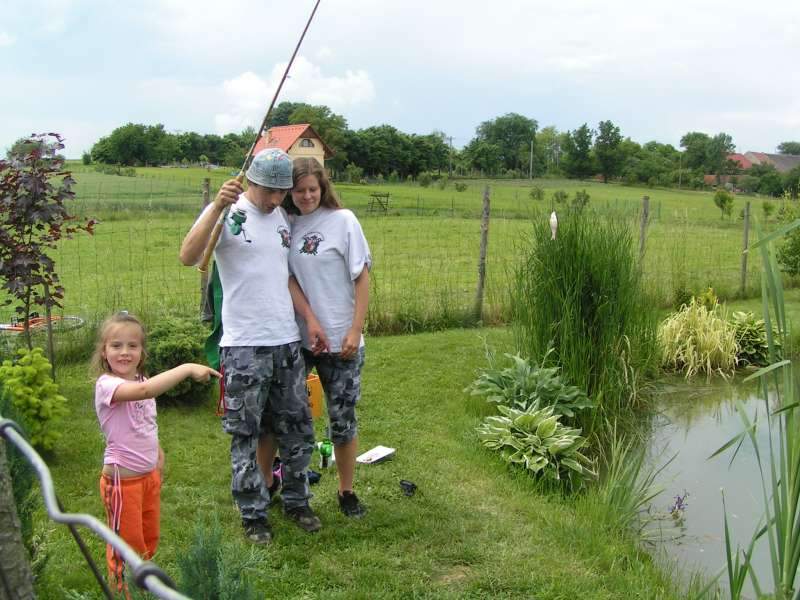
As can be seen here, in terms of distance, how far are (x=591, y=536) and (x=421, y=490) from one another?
3.05 feet

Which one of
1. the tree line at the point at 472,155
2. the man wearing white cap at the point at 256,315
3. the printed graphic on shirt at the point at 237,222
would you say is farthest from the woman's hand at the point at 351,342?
the tree line at the point at 472,155

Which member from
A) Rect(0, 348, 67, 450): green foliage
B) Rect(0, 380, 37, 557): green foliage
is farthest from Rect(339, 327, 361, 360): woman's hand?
Rect(0, 348, 67, 450): green foliage

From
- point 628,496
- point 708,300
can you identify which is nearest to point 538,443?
point 628,496

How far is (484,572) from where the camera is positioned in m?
3.10

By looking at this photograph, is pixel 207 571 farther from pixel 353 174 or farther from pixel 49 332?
pixel 353 174

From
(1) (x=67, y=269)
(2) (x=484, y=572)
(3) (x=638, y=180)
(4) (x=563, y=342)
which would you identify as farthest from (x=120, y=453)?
(3) (x=638, y=180)

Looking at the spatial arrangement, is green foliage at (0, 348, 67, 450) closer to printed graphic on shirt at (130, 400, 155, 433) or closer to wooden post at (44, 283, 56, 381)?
wooden post at (44, 283, 56, 381)

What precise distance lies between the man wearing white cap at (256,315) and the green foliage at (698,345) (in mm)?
4774

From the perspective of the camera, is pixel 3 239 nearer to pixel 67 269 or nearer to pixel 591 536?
pixel 591 536

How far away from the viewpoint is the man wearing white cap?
2.95m

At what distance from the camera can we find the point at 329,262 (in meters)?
3.21

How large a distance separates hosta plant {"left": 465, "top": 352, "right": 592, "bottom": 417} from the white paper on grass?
3.25 feet

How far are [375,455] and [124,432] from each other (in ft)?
6.61

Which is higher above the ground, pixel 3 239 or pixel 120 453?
pixel 3 239
